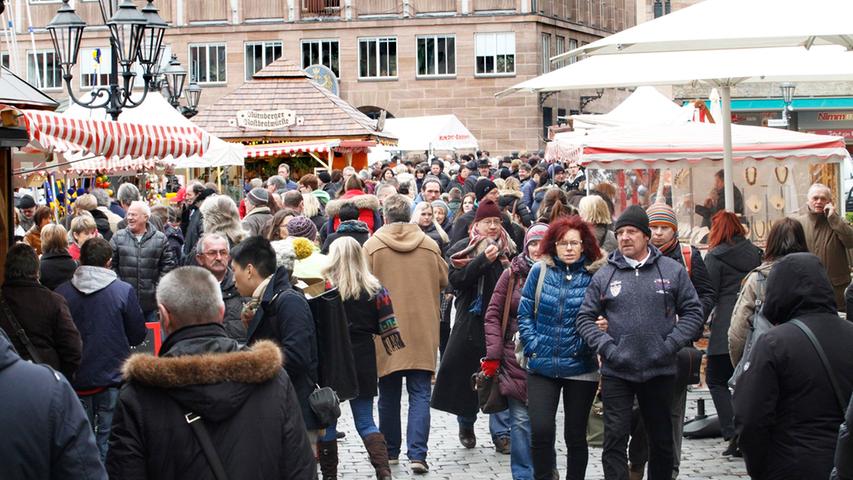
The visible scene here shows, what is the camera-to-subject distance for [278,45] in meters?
56.8

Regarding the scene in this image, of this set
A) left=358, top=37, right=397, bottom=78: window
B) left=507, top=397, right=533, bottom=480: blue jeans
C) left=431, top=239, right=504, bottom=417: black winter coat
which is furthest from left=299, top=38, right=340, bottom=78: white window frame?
left=507, top=397, right=533, bottom=480: blue jeans

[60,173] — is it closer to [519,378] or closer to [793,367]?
[519,378]

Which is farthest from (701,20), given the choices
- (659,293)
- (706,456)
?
(706,456)

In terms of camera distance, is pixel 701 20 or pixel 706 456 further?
pixel 706 456

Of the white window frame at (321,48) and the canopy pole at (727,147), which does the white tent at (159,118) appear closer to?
the canopy pole at (727,147)

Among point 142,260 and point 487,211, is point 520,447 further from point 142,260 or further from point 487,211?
point 142,260

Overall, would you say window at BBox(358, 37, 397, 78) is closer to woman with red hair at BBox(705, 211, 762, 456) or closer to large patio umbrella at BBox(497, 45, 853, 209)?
large patio umbrella at BBox(497, 45, 853, 209)

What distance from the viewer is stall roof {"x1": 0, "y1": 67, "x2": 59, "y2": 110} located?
7.89 meters

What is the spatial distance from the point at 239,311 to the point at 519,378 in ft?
6.17

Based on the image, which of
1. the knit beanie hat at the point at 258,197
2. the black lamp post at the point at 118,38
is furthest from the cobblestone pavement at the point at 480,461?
the black lamp post at the point at 118,38

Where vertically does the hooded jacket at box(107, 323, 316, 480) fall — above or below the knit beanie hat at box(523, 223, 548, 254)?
below

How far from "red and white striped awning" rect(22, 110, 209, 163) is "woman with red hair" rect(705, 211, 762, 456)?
161 inches

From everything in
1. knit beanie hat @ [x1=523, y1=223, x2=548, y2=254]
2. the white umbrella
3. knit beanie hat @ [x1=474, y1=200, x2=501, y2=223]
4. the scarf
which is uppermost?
the white umbrella

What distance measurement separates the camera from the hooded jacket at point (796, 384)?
5.59 m
